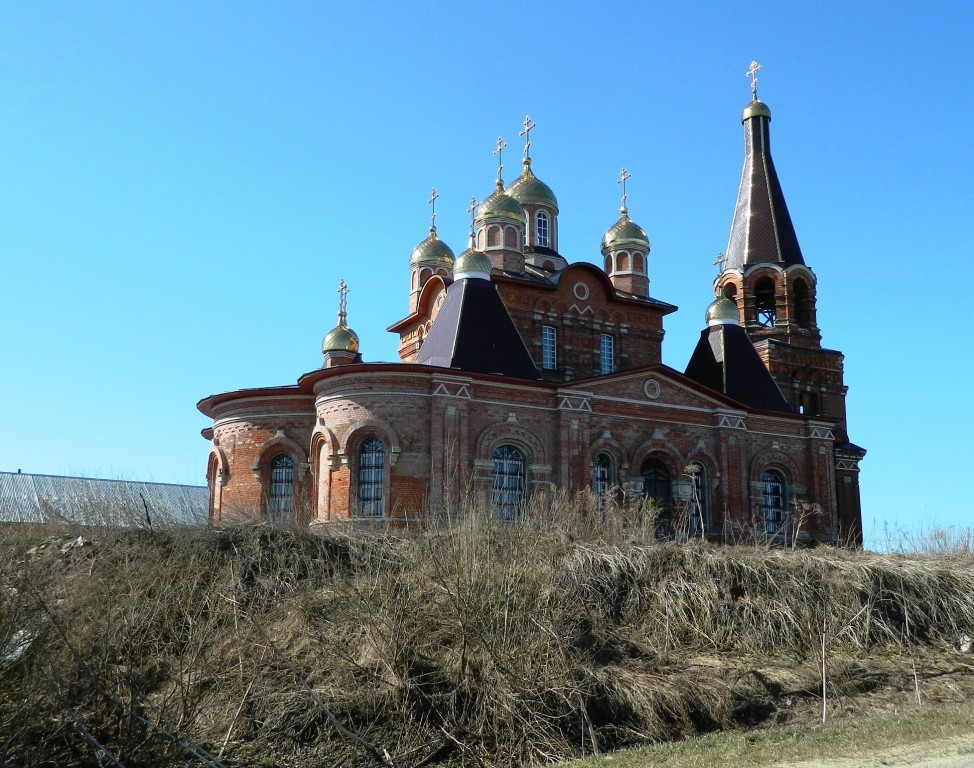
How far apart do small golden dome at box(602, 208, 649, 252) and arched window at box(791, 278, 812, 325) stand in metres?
5.63

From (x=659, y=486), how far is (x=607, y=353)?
498 centimetres

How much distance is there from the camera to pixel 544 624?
1209 centimetres

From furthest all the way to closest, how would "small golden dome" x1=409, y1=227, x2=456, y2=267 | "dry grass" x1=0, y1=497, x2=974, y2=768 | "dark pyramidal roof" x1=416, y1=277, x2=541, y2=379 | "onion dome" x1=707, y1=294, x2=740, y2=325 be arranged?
1. "small golden dome" x1=409, y1=227, x2=456, y2=267
2. "onion dome" x1=707, y1=294, x2=740, y2=325
3. "dark pyramidal roof" x1=416, y1=277, x2=541, y2=379
4. "dry grass" x1=0, y1=497, x2=974, y2=768

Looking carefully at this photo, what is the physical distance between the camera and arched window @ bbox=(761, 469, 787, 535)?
2762cm

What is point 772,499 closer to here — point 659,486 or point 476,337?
point 659,486

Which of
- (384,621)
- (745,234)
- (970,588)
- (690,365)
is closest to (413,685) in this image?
(384,621)

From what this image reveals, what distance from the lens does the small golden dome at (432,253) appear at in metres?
34.6

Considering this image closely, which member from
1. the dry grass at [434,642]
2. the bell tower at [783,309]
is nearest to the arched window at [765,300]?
the bell tower at [783,309]

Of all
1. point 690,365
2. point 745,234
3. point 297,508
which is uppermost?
point 745,234

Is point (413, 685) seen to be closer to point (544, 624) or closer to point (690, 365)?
point (544, 624)

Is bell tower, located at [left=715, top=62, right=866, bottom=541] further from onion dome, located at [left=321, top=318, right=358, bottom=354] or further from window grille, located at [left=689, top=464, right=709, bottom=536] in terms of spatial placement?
onion dome, located at [left=321, top=318, right=358, bottom=354]

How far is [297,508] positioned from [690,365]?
13554 mm

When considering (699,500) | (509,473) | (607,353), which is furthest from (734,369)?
(509,473)

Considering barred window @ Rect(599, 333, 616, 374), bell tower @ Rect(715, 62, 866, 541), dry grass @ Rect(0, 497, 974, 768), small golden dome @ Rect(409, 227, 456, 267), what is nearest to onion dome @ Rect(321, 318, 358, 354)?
small golden dome @ Rect(409, 227, 456, 267)
